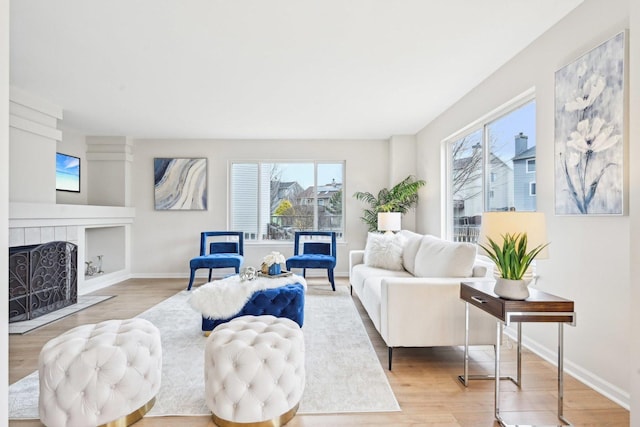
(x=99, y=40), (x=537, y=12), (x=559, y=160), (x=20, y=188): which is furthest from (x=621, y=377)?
(x=20, y=188)

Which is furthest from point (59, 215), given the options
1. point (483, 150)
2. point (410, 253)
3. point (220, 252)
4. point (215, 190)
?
point (483, 150)

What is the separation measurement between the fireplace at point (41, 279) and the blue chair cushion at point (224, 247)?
1787 mm

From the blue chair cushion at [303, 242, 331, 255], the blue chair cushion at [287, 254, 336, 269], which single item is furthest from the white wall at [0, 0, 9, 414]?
the blue chair cushion at [303, 242, 331, 255]

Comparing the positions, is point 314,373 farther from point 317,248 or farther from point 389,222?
point 317,248

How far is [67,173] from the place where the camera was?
5.21m

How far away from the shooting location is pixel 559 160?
93.2 inches

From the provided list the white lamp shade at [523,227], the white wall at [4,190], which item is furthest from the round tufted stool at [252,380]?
the white lamp shade at [523,227]

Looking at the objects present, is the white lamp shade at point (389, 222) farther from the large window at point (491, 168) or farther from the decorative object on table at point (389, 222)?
the large window at point (491, 168)

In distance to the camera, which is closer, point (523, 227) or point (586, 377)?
point (523, 227)

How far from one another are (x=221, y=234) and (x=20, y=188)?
8.27 feet

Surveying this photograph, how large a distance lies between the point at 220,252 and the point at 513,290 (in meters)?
4.43

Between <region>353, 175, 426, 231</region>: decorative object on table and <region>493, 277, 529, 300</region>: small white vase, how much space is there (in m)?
3.44

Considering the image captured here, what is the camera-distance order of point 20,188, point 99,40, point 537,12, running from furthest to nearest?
point 20,188 < point 99,40 < point 537,12

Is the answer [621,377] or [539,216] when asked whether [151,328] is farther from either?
[621,377]
